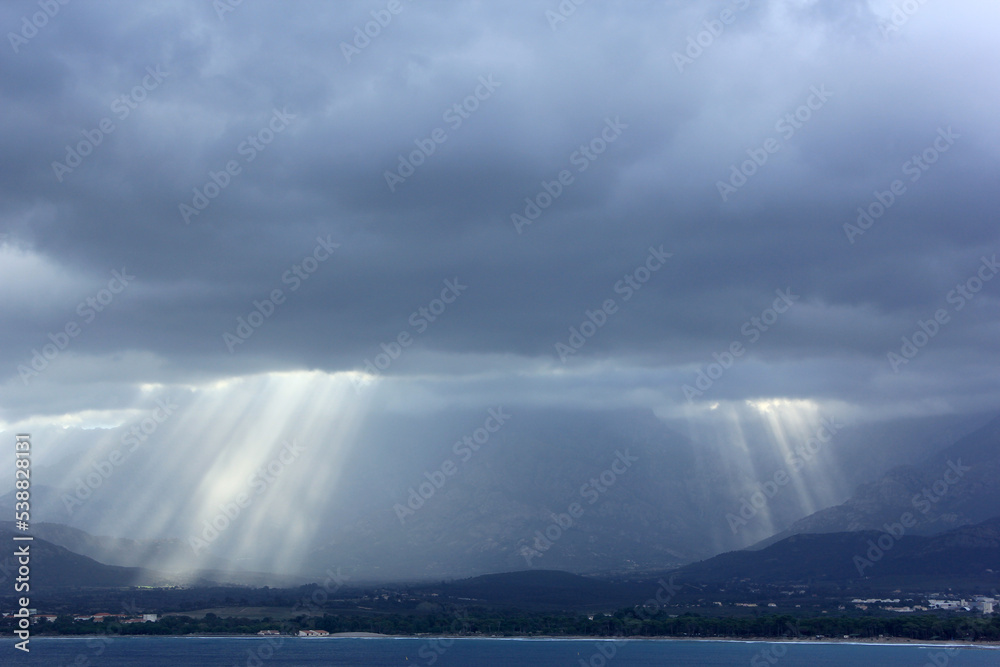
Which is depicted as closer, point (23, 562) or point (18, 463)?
point (18, 463)

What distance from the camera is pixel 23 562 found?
108 metres

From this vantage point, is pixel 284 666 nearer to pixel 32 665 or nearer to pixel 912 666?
pixel 32 665

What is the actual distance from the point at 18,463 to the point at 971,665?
18979 centimetres

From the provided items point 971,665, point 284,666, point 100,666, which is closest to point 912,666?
point 971,665

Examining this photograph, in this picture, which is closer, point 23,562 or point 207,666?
point 23,562

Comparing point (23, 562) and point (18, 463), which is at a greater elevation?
point (18, 463)

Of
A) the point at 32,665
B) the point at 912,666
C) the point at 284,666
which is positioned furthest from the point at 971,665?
the point at 32,665

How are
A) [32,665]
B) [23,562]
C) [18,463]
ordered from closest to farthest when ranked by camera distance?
[18,463] → [23,562] → [32,665]

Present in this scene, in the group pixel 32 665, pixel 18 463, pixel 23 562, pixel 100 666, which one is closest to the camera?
pixel 18 463

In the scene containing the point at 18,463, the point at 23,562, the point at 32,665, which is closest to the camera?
the point at 18,463

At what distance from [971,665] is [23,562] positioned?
186m

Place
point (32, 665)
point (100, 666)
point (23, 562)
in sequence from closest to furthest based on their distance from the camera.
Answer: point (23, 562), point (32, 665), point (100, 666)

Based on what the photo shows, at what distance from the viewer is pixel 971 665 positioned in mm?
194125

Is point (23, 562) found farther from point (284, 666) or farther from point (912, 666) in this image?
point (912, 666)
